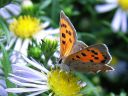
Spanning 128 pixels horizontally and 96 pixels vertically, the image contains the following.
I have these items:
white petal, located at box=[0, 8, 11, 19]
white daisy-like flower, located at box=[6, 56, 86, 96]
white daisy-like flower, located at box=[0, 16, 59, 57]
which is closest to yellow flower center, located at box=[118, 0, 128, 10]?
white daisy-like flower, located at box=[0, 16, 59, 57]

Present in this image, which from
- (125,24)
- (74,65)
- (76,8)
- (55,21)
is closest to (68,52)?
(74,65)

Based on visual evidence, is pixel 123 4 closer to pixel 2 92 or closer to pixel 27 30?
pixel 27 30

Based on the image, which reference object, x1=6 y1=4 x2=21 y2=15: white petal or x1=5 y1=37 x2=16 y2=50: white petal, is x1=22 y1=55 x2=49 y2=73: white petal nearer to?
x1=5 y1=37 x2=16 y2=50: white petal

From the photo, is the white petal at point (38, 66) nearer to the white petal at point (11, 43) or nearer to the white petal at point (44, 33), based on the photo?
the white petal at point (11, 43)

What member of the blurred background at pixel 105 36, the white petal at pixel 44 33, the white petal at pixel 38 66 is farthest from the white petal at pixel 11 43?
the blurred background at pixel 105 36

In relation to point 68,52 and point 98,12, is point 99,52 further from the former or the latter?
point 98,12

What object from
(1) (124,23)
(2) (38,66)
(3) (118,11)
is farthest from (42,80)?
(3) (118,11)

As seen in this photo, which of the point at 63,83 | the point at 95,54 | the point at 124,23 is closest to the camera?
the point at 95,54
